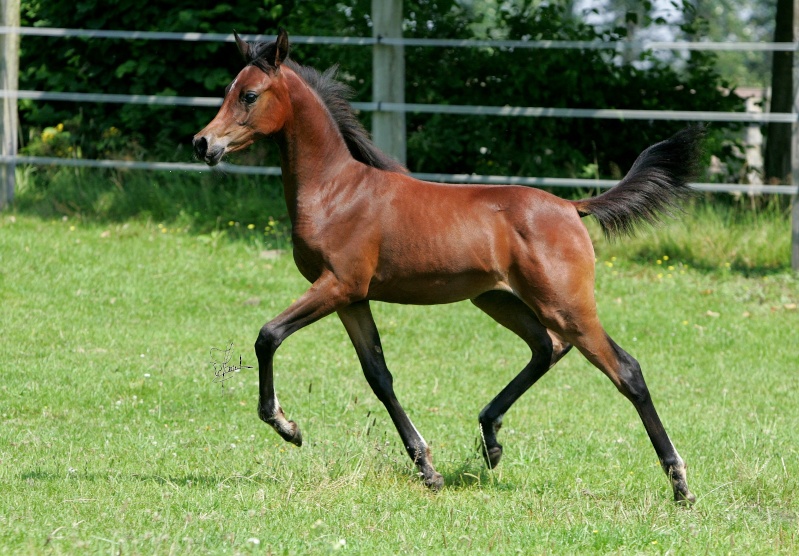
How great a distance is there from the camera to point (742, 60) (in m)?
56.9

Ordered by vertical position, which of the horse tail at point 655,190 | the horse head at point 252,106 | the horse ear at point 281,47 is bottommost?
the horse tail at point 655,190

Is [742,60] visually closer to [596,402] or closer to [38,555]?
[596,402]

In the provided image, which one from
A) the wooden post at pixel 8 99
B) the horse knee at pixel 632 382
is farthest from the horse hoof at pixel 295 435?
the wooden post at pixel 8 99

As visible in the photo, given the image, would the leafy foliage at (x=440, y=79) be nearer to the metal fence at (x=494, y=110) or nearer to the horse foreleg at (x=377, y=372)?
the metal fence at (x=494, y=110)

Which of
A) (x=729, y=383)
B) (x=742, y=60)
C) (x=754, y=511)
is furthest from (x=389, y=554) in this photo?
(x=742, y=60)

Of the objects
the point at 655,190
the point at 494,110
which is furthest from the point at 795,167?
the point at 655,190

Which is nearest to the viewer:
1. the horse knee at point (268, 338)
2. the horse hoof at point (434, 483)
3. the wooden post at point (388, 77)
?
the horse knee at point (268, 338)

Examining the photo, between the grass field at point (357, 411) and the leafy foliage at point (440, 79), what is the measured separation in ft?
5.85

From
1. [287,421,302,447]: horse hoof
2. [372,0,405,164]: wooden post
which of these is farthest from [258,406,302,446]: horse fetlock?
[372,0,405,164]: wooden post

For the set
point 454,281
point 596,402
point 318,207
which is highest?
point 318,207

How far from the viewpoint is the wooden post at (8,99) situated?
11578mm

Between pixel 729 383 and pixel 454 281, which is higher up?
pixel 454 281

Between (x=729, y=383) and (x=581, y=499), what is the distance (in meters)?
3.23

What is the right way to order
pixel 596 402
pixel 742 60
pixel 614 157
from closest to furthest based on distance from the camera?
1. pixel 596 402
2. pixel 614 157
3. pixel 742 60
